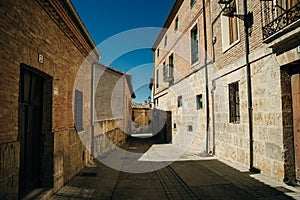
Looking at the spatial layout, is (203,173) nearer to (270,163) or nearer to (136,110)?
(270,163)

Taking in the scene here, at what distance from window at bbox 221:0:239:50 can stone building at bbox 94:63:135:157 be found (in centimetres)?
579

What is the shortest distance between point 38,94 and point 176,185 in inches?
147

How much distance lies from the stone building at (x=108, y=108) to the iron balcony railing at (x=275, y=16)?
6.58 m

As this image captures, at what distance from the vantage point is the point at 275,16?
5.27 metres

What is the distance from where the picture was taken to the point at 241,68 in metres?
6.76

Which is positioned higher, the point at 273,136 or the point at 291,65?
the point at 291,65

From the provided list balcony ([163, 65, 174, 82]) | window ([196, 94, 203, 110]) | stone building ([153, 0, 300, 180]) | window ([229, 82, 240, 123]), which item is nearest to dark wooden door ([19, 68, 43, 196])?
stone building ([153, 0, 300, 180])

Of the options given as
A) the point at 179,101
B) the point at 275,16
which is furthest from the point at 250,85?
the point at 179,101

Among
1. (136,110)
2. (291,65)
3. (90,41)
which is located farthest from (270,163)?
(136,110)

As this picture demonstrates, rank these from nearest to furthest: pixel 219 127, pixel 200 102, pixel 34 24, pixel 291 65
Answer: pixel 34 24
pixel 291 65
pixel 219 127
pixel 200 102

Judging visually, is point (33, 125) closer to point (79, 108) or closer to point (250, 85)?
point (79, 108)

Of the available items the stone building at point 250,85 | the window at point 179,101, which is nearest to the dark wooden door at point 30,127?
the stone building at point 250,85

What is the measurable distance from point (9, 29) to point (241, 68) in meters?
6.19

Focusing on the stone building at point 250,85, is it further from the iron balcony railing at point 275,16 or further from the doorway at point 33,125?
the doorway at point 33,125
